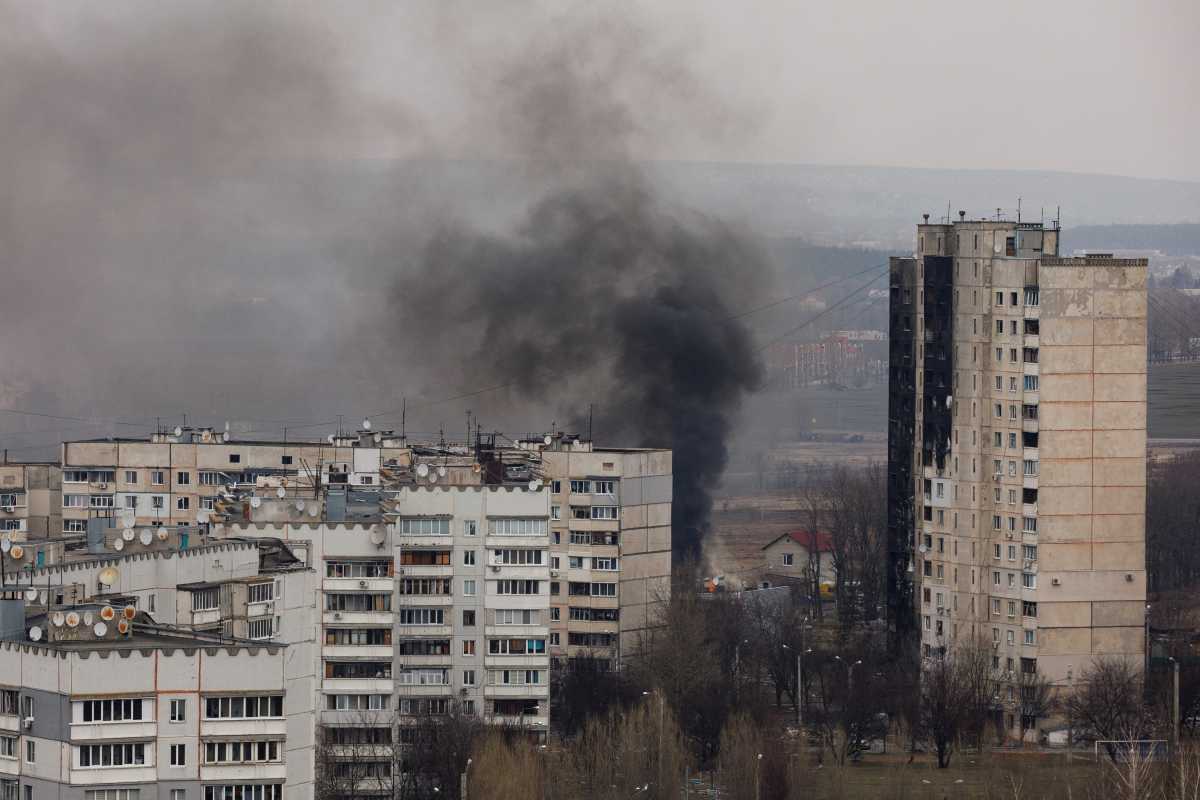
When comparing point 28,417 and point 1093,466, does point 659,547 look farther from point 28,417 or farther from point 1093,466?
point 28,417

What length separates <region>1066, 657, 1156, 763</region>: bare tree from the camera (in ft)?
162

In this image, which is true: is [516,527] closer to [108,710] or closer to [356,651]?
[356,651]

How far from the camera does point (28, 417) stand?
119 metres

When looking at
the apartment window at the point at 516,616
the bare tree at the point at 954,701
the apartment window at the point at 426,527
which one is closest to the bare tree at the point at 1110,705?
the bare tree at the point at 954,701

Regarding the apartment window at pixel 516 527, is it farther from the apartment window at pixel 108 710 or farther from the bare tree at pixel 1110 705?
the apartment window at pixel 108 710

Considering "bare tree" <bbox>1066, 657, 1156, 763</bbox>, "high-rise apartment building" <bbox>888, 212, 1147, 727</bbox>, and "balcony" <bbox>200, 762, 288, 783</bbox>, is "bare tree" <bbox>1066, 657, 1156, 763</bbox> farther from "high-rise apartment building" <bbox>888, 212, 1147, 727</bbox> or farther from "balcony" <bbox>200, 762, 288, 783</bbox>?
"balcony" <bbox>200, 762, 288, 783</bbox>

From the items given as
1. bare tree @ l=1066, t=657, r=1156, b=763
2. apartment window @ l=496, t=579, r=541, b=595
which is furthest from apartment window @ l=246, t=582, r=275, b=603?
bare tree @ l=1066, t=657, r=1156, b=763

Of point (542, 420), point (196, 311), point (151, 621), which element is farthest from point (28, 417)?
point (151, 621)

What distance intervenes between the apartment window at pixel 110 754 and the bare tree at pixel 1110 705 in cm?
2297

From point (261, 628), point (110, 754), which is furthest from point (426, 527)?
point (110, 754)

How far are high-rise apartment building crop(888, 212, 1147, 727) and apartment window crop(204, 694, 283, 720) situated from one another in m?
26.2

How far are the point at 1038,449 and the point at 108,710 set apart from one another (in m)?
29.5

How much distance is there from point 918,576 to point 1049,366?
18.0 ft

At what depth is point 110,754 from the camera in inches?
1120
